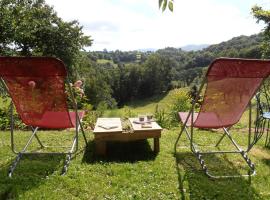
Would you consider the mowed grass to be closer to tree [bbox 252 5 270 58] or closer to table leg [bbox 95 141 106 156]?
table leg [bbox 95 141 106 156]

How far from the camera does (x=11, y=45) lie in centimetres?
1405

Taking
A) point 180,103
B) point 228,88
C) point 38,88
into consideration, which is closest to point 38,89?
point 38,88

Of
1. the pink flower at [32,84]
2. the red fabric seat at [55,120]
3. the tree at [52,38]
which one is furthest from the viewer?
the tree at [52,38]

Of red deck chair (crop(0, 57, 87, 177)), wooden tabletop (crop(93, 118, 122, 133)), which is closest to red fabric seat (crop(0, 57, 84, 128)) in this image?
red deck chair (crop(0, 57, 87, 177))

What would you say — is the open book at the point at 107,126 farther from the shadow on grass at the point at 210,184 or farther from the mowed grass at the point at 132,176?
the shadow on grass at the point at 210,184

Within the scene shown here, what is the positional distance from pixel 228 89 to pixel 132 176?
141 cm

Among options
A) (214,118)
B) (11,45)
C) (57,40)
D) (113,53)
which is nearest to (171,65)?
(113,53)

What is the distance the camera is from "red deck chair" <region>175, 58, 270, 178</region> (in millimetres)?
3387

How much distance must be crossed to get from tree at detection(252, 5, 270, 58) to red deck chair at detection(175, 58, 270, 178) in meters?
9.80

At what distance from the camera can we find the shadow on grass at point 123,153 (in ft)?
13.8

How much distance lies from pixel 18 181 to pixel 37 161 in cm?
69

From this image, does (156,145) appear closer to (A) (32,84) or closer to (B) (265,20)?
(A) (32,84)

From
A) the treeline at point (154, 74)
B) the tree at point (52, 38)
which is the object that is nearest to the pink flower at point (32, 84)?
the tree at point (52, 38)

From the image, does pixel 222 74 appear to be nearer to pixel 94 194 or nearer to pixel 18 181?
pixel 94 194
